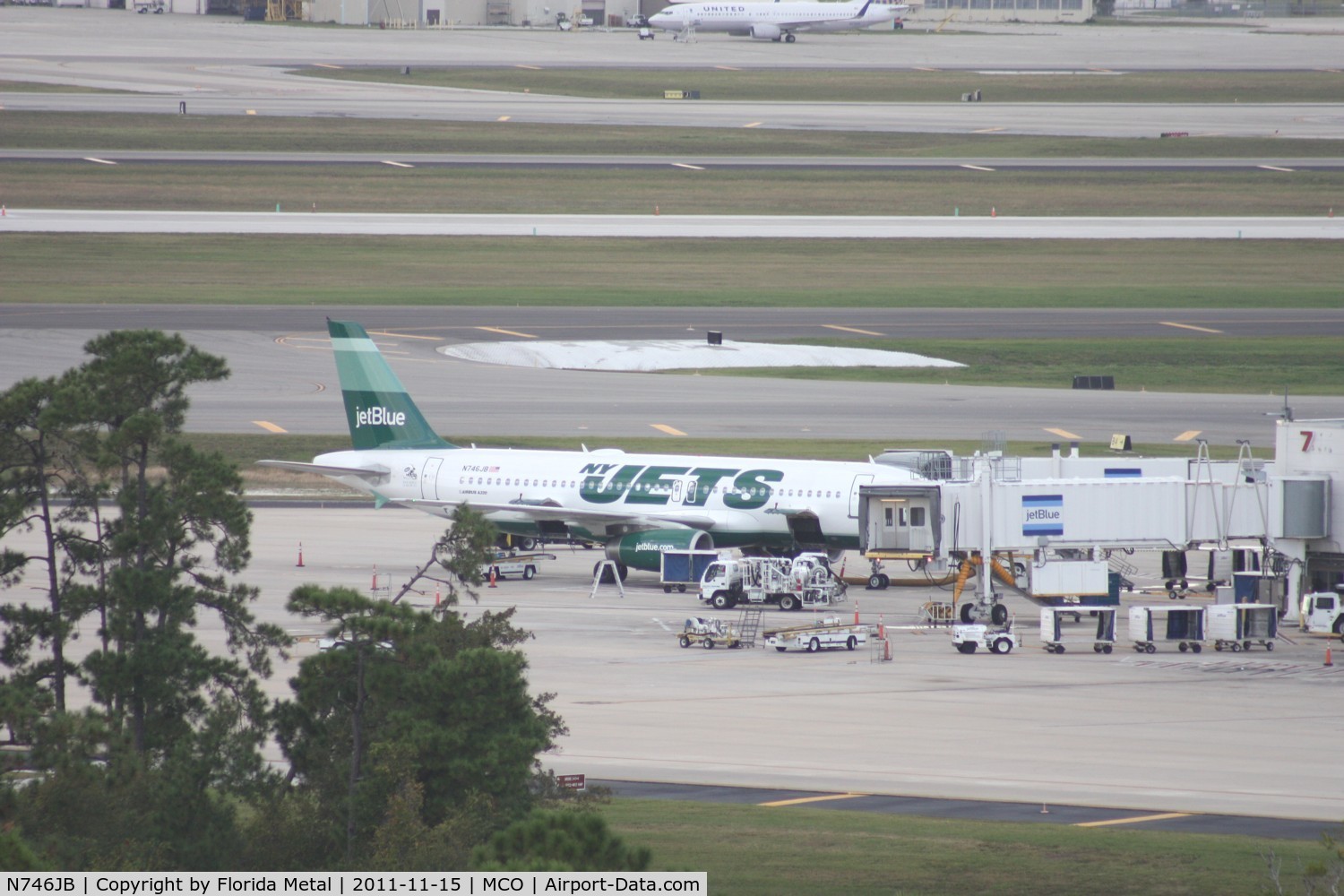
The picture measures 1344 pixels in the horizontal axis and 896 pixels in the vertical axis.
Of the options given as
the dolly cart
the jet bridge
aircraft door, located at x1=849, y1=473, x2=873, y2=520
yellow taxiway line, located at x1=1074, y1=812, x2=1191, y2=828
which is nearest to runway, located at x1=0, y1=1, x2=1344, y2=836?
yellow taxiway line, located at x1=1074, y1=812, x2=1191, y2=828

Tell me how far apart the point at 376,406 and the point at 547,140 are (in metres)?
104

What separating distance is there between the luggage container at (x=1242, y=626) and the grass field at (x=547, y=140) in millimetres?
117983

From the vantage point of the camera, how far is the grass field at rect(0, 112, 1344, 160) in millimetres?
162750

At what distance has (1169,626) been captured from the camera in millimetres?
49688

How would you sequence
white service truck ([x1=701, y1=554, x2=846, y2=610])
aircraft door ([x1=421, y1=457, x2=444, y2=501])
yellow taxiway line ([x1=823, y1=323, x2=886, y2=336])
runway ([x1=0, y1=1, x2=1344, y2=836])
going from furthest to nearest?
yellow taxiway line ([x1=823, y1=323, x2=886, y2=336]) → aircraft door ([x1=421, y1=457, x2=444, y2=501]) → white service truck ([x1=701, y1=554, x2=846, y2=610]) → runway ([x1=0, y1=1, x2=1344, y2=836])

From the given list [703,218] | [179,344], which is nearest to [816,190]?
[703,218]

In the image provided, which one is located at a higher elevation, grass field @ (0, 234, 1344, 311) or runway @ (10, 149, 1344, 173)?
runway @ (10, 149, 1344, 173)

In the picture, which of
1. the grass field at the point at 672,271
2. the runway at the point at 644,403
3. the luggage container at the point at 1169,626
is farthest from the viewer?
the grass field at the point at 672,271

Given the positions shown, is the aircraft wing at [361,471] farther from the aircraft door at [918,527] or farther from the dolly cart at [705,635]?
the aircraft door at [918,527]

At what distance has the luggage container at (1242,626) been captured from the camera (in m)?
49.4

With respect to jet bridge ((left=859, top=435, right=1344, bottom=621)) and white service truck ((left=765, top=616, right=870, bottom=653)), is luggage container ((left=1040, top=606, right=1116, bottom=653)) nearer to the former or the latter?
jet bridge ((left=859, top=435, right=1344, bottom=621))

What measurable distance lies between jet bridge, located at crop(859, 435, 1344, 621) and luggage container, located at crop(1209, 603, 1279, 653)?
12.0ft

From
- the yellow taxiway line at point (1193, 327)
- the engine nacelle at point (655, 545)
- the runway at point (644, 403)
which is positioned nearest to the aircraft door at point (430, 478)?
the engine nacelle at point (655, 545)

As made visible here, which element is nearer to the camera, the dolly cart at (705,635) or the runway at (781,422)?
the runway at (781,422)
